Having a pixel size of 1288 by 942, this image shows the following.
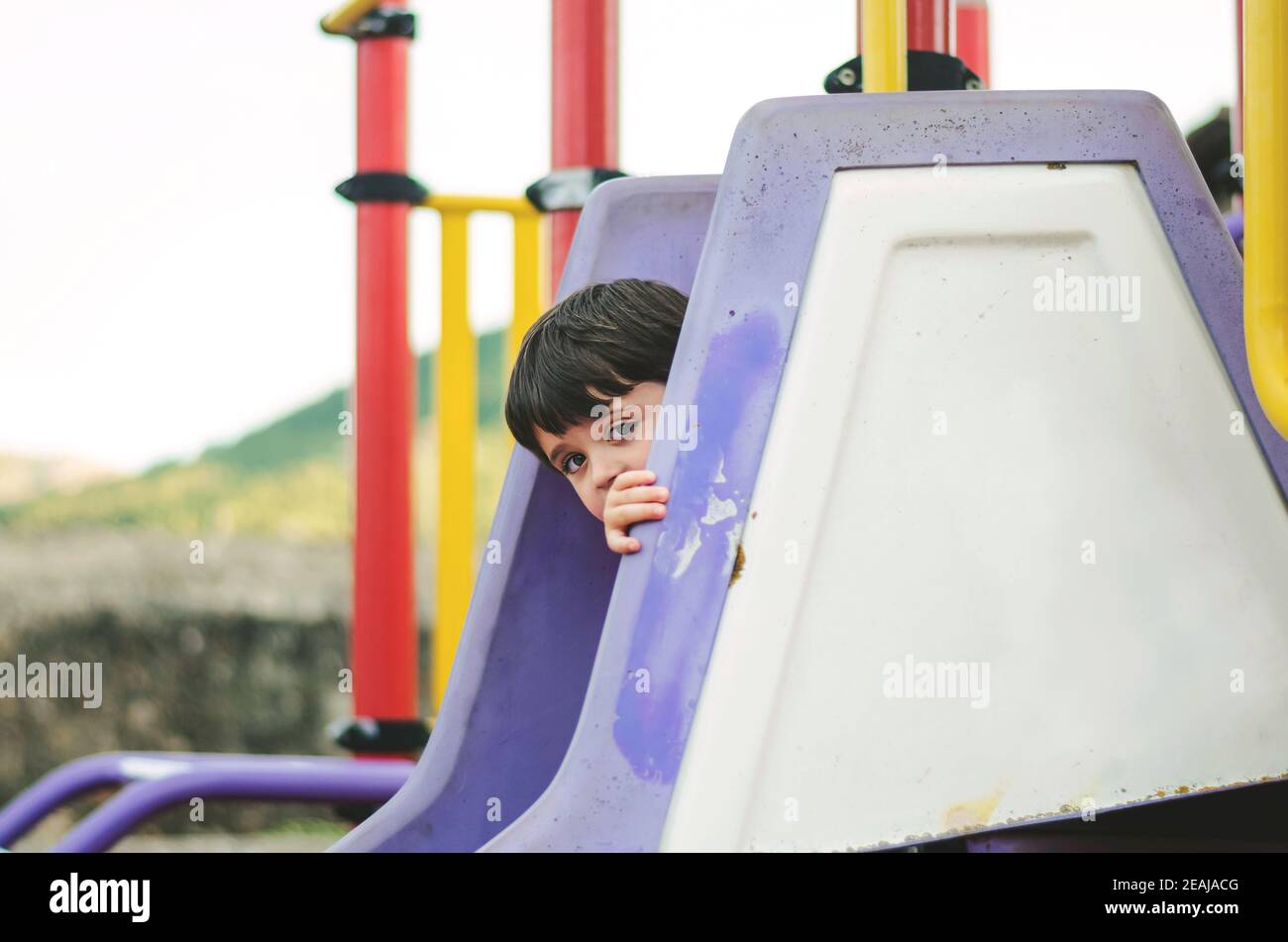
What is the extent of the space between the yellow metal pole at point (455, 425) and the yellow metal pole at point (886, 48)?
96cm

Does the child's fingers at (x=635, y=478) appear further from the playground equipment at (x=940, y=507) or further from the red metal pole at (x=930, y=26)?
the red metal pole at (x=930, y=26)

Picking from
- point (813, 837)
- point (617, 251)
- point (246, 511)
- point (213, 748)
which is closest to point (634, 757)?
point (813, 837)

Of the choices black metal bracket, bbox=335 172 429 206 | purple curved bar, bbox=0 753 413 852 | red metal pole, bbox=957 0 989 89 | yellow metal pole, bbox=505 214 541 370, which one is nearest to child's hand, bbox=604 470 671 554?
purple curved bar, bbox=0 753 413 852

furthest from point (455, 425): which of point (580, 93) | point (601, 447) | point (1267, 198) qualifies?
point (1267, 198)

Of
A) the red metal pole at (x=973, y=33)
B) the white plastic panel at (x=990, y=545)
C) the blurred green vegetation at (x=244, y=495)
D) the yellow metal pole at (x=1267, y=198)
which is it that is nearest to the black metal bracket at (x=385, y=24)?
the red metal pole at (x=973, y=33)

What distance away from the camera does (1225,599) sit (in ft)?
2.85

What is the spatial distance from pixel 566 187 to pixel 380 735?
0.74 m

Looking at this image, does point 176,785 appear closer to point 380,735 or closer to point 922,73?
point 380,735

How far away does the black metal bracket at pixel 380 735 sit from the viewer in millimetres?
1738

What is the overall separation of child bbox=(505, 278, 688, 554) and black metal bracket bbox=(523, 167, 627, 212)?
1.57 ft

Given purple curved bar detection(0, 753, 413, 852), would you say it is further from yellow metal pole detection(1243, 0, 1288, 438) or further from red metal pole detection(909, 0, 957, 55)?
yellow metal pole detection(1243, 0, 1288, 438)

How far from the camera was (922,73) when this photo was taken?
115 centimetres
